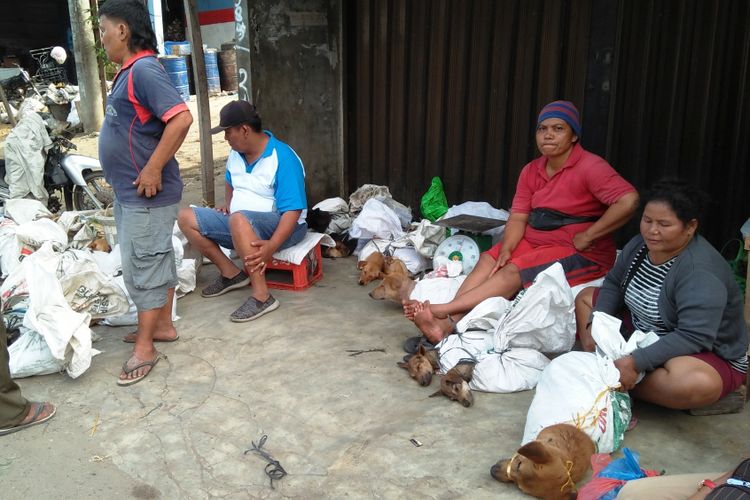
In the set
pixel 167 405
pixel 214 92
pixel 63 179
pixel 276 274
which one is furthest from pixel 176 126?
pixel 214 92

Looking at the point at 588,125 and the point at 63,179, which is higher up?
the point at 588,125

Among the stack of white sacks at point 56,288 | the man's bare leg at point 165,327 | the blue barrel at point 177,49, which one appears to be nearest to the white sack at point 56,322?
the stack of white sacks at point 56,288

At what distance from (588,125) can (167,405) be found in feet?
10.5

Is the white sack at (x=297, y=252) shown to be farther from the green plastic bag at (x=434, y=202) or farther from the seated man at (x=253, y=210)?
the green plastic bag at (x=434, y=202)

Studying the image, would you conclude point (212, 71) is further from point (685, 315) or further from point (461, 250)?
point (685, 315)

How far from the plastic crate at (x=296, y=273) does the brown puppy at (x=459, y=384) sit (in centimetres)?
176

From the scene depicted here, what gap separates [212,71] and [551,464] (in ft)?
44.1

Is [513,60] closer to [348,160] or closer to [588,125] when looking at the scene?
[588,125]

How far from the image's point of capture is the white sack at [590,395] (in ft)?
8.78

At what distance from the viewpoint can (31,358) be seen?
3.59 meters

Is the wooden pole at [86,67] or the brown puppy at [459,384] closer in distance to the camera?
the brown puppy at [459,384]

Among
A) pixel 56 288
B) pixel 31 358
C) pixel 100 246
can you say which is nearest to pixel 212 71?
pixel 100 246

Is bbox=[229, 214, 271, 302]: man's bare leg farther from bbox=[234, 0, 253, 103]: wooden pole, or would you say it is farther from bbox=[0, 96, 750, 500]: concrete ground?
bbox=[234, 0, 253, 103]: wooden pole

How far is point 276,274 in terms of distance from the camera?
5.21m
